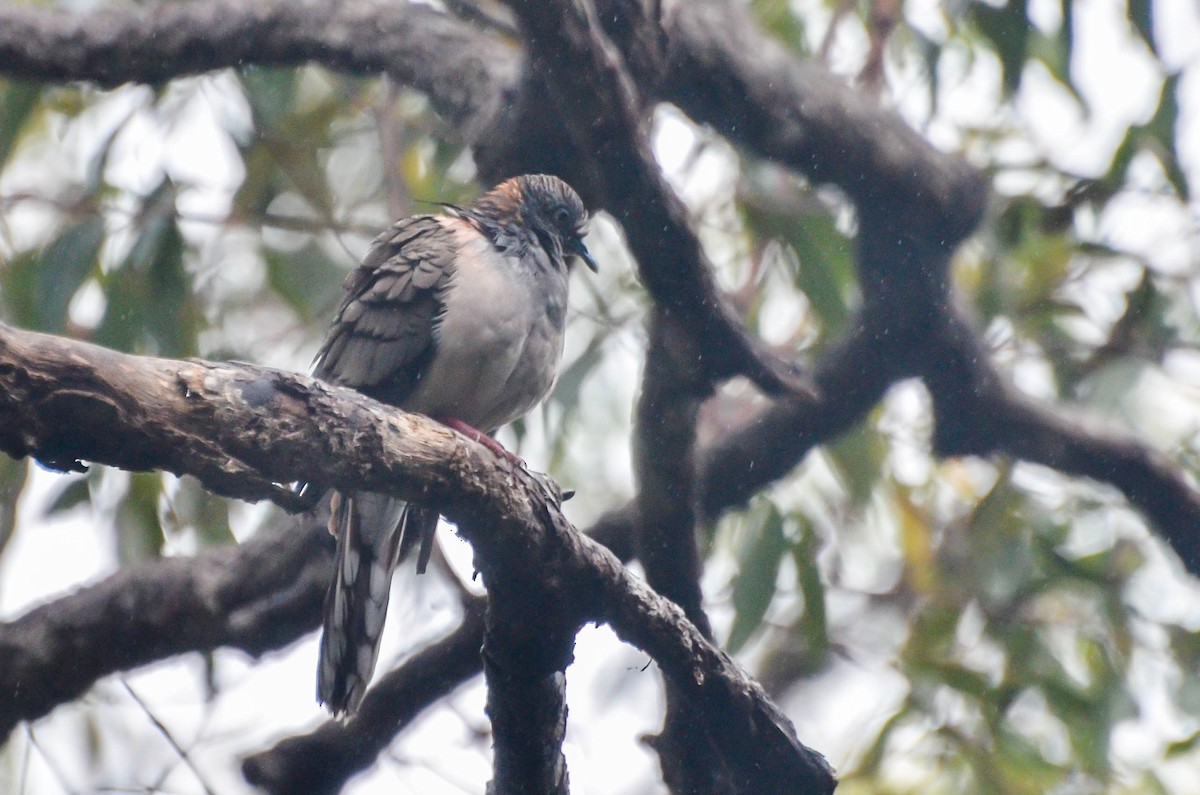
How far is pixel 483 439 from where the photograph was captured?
2.50 metres

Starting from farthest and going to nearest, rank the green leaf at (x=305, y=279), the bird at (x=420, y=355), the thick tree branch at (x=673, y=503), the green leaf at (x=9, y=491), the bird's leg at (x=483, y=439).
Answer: the green leaf at (x=305, y=279)
the green leaf at (x=9, y=491)
the thick tree branch at (x=673, y=503)
the bird at (x=420, y=355)
the bird's leg at (x=483, y=439)

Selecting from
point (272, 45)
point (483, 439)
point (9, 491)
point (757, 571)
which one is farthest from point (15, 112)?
point (757, 571)

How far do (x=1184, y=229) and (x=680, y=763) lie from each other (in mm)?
2907

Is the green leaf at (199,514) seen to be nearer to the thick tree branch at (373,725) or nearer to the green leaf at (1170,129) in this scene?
the thick tree branch at (373,725)

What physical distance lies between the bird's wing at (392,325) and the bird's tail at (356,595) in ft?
0.97

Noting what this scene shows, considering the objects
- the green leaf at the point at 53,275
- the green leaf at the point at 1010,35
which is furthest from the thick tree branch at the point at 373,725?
the green leaf at the point at 1010,35

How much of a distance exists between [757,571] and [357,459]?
2.43 m

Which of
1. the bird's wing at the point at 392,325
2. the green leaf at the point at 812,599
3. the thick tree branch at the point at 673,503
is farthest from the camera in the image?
the green leaf at the point at 812,599

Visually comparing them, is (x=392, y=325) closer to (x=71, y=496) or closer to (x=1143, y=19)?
(x=71, y=496)

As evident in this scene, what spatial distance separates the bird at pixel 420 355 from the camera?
9.00ft

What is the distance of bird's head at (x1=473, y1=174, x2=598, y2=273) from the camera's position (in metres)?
3.34

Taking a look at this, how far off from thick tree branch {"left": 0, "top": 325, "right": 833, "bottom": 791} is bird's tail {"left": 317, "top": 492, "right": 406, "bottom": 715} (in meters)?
0.53

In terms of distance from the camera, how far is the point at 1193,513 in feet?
12.6

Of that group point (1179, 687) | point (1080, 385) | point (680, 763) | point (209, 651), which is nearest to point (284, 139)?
point (209, 651)
